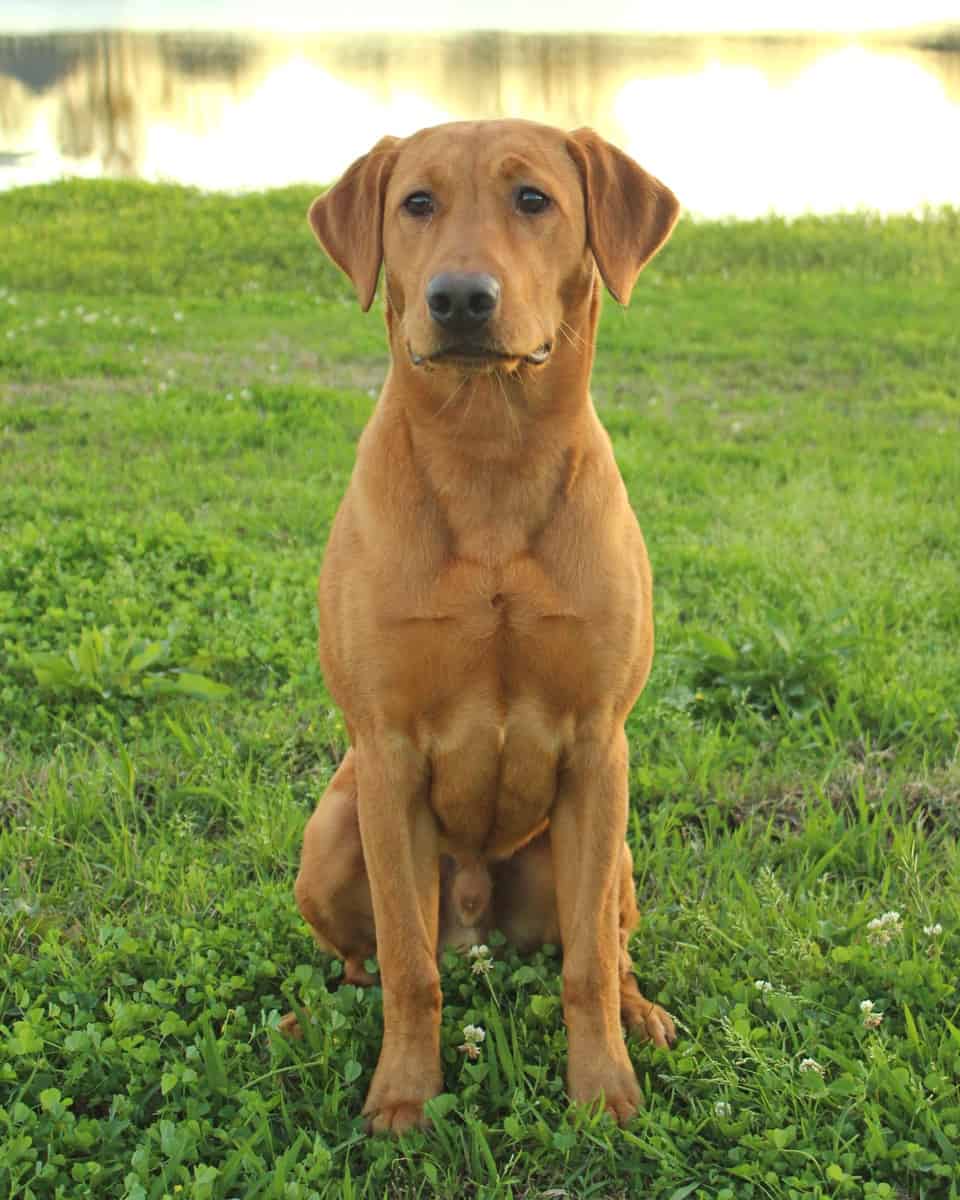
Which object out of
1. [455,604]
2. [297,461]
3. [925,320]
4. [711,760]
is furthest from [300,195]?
[455,604]

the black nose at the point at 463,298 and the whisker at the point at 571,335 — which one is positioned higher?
the black nose at the point at 463,298

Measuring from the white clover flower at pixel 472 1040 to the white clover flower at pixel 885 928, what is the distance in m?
0.95

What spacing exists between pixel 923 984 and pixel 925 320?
25.2 feet

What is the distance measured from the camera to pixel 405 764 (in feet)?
8.98

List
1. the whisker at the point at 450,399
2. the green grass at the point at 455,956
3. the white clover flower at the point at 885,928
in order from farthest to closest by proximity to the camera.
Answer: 1. the white clover flower at the point at 885,928
2. the whisker at the point at 450,399
3. the green grass at the point at 455,956

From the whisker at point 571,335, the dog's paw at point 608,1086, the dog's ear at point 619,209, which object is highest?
the dog's ear at point 619,209

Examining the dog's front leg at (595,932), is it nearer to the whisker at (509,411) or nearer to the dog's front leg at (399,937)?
the dog's front leg at (399,937)

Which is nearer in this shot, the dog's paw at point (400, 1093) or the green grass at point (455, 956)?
the green grass at point (455, 956)

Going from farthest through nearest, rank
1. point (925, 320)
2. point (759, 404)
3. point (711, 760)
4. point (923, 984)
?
point (925, 320) → point (759, 404) → point (711, 760) → point (923, 984)

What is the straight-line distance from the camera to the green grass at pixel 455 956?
2611 mm

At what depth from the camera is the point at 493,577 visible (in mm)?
2646

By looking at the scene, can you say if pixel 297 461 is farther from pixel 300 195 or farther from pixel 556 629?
pixel 300 195

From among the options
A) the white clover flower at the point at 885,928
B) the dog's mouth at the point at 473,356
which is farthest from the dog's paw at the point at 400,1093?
the dog's mouth at the point at 473,356

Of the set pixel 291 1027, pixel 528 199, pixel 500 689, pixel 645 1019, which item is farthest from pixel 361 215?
pixel 645 1019
